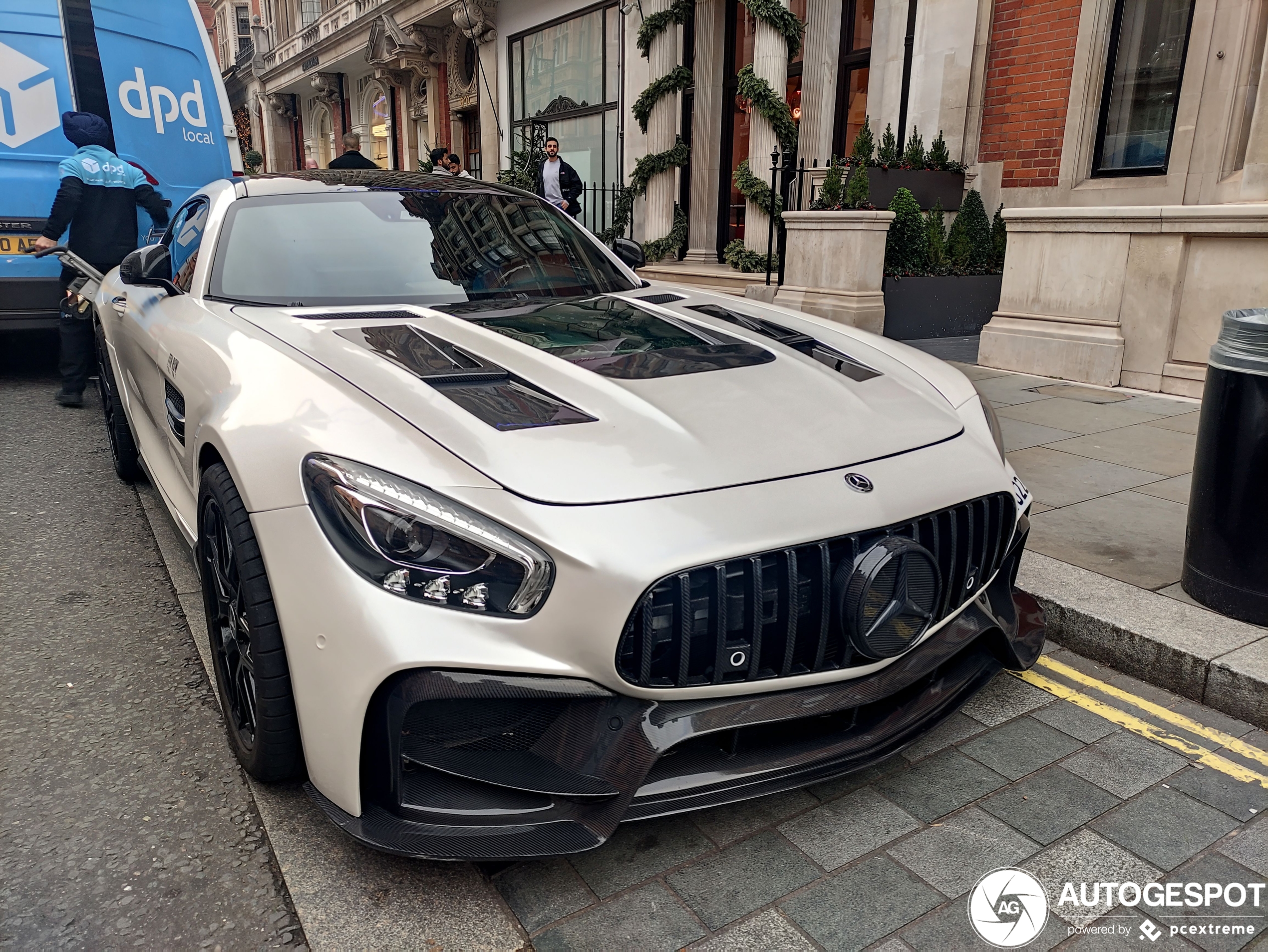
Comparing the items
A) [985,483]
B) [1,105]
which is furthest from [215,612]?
[1,105]

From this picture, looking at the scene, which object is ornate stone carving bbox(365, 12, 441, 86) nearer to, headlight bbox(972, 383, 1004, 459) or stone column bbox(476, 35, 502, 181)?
stone column bbox(476, 35, 502, 181)

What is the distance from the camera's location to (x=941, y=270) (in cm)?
977

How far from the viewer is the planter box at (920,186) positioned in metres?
9.56

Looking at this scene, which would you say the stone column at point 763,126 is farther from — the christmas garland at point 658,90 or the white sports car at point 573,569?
the white sports car at point 573,569

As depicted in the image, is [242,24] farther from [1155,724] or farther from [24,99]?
[1155,724]

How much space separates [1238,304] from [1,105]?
29.4 feet

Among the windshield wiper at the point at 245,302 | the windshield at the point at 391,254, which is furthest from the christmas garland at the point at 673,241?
the windshield wiper at the point at 245,302

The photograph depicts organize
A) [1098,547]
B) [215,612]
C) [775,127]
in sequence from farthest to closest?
[775,127] → [1098,547] → [215,612]

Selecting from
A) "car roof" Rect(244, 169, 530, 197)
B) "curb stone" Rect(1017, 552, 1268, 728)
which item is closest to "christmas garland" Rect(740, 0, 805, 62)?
"car roof" Rect(244, 169, 530, 197)

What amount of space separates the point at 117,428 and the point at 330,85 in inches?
1158

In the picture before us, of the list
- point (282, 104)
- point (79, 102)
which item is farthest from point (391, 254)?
point (282, 104)

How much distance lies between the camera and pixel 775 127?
11.4m

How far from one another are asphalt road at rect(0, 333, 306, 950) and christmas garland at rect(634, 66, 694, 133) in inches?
415

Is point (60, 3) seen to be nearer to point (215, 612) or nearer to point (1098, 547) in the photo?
point (215, 612)
